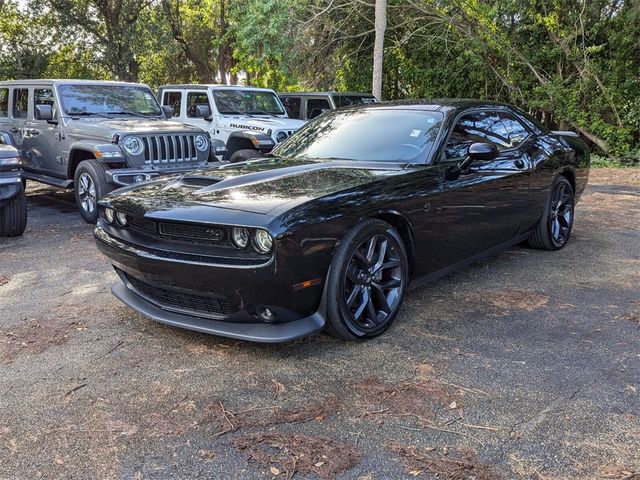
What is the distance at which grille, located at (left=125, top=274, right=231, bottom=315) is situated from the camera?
3.38 meters

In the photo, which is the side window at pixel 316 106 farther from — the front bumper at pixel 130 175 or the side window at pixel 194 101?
the front bumper at pixel 130 175

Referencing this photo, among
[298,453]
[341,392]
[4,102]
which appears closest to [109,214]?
[341,392]

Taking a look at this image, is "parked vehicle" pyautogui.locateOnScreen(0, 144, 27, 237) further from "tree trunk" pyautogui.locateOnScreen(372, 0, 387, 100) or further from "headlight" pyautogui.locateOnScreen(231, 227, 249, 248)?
"tree trunk" pyautogui.locateOnScreen(372, 0, 387, 100)

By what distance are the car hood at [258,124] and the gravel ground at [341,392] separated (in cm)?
530

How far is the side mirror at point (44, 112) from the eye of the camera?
802 cm

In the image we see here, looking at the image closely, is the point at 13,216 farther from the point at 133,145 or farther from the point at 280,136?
the point at 280,136

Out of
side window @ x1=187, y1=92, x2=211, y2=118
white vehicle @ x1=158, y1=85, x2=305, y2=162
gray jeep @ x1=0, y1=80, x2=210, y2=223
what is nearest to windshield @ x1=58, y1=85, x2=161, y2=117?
gray jeep @ x1=0, y1=80, x2=210, y2=223

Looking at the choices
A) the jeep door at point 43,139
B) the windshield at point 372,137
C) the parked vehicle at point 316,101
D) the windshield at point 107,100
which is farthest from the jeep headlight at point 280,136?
the windshield at point 372,137

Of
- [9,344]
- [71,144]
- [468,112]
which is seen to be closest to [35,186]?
[71,144]

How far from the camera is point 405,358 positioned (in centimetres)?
350

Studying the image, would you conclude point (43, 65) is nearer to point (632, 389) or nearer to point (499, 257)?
point (499, 257)

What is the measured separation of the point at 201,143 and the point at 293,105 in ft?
17.7

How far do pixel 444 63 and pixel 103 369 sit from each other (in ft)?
51.6

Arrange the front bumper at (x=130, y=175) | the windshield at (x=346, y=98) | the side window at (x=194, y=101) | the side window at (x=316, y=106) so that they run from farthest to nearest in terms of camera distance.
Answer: the side window at (x=316, y=106) → the windshield at (x=346, y=98) → the side window at (x=194, y=101) → the front bumper at (x=130, y=175)
